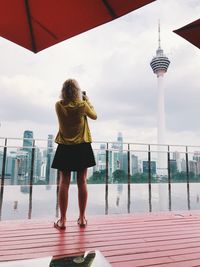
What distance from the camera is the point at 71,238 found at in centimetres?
216

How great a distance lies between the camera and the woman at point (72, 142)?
251 cm

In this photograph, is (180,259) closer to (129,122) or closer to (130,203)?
(130,203)

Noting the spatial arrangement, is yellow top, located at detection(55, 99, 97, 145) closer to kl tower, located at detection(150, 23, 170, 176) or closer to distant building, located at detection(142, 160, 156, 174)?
distant building, located at detection(142, 160, 156, 174)

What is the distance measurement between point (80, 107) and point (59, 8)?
0.97 m

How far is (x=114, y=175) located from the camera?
4.97 meters

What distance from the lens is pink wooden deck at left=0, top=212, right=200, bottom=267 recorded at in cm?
172


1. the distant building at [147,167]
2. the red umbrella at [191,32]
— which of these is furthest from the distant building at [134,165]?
the red umbrella at [191,32]

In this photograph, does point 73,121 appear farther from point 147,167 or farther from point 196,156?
point 196,156

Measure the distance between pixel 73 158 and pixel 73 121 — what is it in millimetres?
360

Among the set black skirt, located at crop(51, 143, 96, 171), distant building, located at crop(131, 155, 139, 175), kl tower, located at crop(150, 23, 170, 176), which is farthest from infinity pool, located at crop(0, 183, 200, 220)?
kl tower, located at crop(150, 23, 170, 176)

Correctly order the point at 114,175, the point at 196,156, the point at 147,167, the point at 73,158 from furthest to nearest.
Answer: the point at 196,156, the point at 147,167, the point at 114,175, the point at 73,158

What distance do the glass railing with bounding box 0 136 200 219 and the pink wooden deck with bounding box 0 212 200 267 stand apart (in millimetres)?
1084

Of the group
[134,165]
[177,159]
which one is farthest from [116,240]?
[177,159]

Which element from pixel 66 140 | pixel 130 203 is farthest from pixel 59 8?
pixel 130 203
